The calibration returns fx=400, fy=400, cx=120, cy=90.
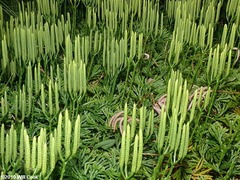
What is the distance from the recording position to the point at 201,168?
0.91 meters

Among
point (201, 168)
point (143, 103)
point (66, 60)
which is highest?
point (66, 60)

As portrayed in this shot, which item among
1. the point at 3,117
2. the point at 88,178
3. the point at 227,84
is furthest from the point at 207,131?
the point at 3,117

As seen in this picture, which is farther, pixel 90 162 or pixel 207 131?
pixel 207 131

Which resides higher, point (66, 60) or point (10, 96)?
point (66, 60)

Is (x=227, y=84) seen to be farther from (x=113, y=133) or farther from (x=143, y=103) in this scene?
(x=113, y=133)

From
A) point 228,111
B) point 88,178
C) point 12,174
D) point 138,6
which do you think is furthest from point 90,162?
point 138,6

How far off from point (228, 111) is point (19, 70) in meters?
0.56

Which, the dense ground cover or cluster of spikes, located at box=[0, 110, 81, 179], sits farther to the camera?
the dense ground cover

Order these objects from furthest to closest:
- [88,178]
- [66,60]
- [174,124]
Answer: [66,60]
[88,178]
[174,124]

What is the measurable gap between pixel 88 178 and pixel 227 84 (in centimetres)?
52

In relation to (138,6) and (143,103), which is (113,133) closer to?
(143,103)

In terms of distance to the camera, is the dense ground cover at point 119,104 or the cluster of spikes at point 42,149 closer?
the cluster of spikes at point 42,149

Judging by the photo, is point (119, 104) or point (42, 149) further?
point (119, 104)

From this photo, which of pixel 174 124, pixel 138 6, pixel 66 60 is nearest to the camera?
pixel 174 124
